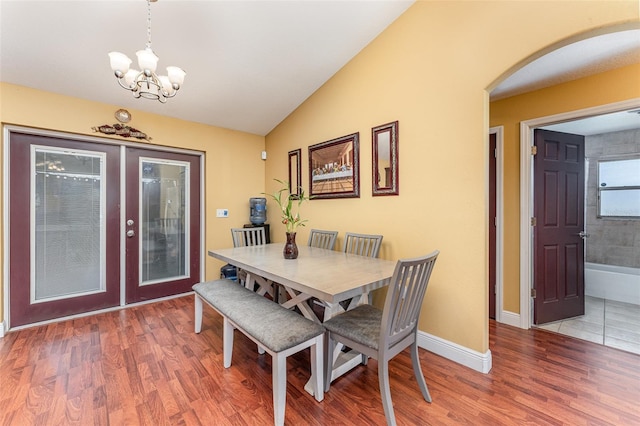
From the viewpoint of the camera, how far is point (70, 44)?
217 cm

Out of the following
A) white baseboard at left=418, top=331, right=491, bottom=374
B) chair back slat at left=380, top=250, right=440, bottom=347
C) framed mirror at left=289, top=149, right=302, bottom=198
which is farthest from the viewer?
framed mirror at left=289, top=149, right=302, bottom=198

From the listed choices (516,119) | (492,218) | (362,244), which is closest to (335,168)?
(362,244)

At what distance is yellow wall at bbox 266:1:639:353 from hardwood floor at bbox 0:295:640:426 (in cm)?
42

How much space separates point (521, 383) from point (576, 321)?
5.41 ft

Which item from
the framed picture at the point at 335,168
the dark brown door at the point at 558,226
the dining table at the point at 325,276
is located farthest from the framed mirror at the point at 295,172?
the dark brown door at the point at 558,226

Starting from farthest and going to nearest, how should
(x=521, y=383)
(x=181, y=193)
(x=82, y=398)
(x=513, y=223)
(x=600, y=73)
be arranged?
(x=181, y=193)
(x=513, y=223)
(x=600, y=73)
(x=521, y=383)
(x=82, y=398)

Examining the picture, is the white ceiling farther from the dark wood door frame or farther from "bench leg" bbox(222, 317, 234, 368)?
"bench leg" bbox(222, 317, 234, 368)

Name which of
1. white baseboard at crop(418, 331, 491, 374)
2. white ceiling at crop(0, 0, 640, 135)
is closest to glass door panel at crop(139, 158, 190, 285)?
white ceiling at crop(0, 0, 640, 135)

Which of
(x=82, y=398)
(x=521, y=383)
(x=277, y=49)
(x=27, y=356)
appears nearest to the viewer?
(x=82, y=398)

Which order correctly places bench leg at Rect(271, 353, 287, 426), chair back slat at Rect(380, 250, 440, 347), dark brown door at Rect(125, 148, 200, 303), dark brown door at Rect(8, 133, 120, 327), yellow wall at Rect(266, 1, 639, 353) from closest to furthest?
1. chair back slat at Rect(380, 250, 440, 347)
2. bench leg at Rect(271, 353, 287, 426)
3. yellow wall at Rect(266, 1, 639, 353)
4. dark brown door at Rect(8, 133, 120, 327)
5. dark brown door at Rect(125, 148, 200, 303)

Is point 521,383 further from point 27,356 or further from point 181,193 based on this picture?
point 181,193

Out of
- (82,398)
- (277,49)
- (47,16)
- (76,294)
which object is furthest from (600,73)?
(76,294)

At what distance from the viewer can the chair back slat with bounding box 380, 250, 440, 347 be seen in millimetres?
1345

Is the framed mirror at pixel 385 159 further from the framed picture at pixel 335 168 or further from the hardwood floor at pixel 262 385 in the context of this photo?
the hardwood floor at pixel 262 385
